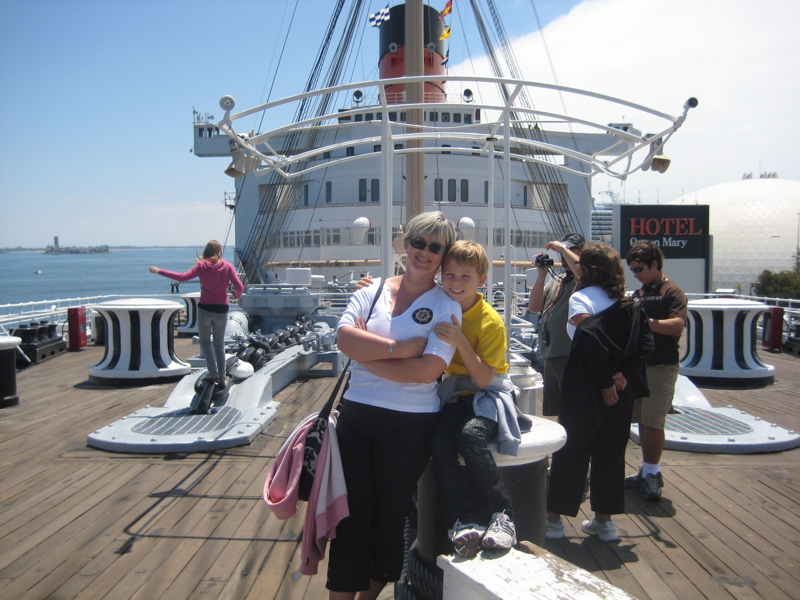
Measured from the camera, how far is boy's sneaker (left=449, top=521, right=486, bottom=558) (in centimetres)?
188

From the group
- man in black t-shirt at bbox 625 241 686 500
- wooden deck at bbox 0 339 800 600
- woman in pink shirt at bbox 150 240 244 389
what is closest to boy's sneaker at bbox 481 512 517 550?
wooden deck at bbox 0 339 800 600

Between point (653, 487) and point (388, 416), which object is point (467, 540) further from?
point (653, 487)

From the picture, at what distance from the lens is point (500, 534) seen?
6.30ft

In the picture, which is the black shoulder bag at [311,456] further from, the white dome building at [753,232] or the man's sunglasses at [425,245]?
the white dome building at [753,232]

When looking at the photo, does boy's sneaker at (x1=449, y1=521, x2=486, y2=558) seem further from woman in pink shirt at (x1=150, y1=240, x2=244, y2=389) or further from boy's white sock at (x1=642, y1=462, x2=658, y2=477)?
woman in pink shirt at (x1=150, y1=240, x2=244, y2=389)

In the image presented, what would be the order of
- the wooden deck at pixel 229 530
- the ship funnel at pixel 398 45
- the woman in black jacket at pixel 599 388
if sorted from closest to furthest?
1. the wooden deck at pixel 229 530
2. the woman in black jacket at pixel 599 388
3. the ship funnel at pixel 398 45

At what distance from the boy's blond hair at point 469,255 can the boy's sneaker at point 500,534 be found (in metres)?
0.91

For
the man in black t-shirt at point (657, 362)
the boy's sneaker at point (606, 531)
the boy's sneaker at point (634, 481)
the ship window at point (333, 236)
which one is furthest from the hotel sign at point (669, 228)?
the boy's sneaker at point (606, 531)

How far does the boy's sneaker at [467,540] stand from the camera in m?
1.88

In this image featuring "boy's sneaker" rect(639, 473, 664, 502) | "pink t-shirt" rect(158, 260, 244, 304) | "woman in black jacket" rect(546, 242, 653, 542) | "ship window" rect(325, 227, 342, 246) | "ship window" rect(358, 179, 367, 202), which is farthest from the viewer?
"ship window" rect(358, 179, 367, 202)

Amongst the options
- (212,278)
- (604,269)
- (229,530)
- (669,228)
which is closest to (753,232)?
(669,228)

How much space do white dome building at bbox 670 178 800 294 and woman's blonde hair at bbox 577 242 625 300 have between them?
52.3m

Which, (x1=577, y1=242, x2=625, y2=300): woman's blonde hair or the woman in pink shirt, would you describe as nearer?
(x1=577, y1=242, x2=625, y2=300): woman's blonde hair

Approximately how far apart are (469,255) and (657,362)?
2.21 meters
